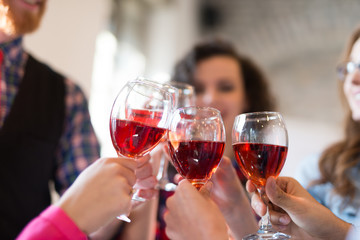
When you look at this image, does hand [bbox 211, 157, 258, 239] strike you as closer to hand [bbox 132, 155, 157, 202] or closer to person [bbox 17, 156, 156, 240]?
hand [bbox 132, 155, 157, 202]

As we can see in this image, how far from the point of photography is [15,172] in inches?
43.7

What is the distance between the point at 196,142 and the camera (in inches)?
25.3

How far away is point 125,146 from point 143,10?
357 centimetres

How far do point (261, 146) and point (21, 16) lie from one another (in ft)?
2.65

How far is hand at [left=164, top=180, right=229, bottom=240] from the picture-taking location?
20.3 inches

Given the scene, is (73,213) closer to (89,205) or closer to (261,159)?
(89,205)

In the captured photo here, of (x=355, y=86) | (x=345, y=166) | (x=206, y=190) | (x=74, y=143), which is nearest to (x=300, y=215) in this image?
(x=206, y=190)

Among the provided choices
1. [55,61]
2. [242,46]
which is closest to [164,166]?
[55,61]

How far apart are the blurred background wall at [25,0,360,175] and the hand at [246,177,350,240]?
5.19 feet

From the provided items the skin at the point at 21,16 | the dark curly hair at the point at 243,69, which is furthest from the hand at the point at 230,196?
the dark curly hair at the point at 243,69

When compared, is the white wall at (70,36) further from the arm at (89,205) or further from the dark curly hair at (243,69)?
the arm at (89,205)

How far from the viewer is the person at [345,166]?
1.09m

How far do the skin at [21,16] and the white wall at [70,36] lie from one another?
0.72m

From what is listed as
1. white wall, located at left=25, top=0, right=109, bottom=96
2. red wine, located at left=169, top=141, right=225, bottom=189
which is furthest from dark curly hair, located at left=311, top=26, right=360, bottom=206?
white wall, located at left=25, top=0, right=109, bottom=96
